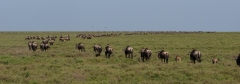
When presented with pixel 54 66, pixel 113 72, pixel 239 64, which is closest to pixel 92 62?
pixel 54 66

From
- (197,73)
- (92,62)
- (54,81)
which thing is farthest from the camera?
(92,62)

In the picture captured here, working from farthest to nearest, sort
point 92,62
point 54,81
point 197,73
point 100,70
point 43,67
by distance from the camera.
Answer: point 92,62, point 43,67, point 100,70, point 197,73, point 54,81

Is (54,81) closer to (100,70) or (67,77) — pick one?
(67,77)

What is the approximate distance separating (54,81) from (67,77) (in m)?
0.87

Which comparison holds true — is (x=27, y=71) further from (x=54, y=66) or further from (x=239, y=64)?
(x=239, y=64)

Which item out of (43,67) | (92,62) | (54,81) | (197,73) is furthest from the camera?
(92,62)

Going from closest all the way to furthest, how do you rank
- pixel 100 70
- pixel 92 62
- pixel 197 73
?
pixel 197 73
pixel 100 70
pixel 92 62

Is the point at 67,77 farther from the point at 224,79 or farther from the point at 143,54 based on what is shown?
the point at 143,54

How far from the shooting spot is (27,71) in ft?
52.0

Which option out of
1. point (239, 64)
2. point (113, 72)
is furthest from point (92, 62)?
point (239, 64)

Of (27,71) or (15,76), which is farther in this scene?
(27,71)

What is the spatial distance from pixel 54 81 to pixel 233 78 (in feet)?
25.4

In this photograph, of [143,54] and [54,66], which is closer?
[54,66]

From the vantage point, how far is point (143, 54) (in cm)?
2164
